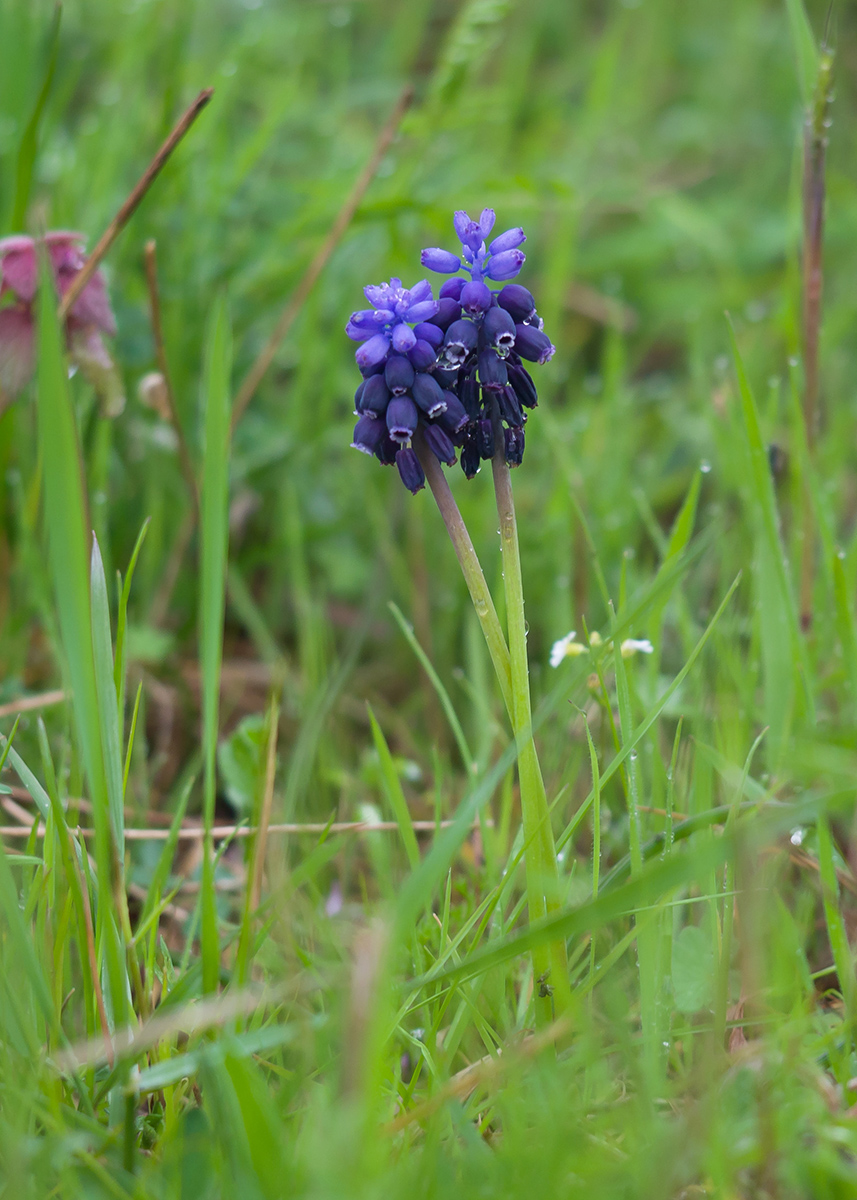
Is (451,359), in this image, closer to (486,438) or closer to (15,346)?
(486,438)

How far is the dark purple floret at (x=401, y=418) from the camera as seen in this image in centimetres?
125

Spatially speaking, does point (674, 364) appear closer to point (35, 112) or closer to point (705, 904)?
point (35, 112)

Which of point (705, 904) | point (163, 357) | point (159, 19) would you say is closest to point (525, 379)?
point (705, 904)

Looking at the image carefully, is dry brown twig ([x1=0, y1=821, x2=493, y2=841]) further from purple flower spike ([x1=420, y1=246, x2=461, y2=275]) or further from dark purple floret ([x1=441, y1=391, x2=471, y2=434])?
purple flower spike ([x1=420, y1=246, x2=461, y2=275])

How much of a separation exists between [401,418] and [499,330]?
0.18 meters

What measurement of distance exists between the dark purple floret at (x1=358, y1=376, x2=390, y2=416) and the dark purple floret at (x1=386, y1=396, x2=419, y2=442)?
0.02 meters

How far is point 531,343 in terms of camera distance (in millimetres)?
1359

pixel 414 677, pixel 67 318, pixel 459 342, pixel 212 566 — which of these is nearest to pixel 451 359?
pixel 459 342

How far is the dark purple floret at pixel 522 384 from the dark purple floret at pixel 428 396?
14 cm

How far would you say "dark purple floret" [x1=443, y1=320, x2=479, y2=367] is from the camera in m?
1.28

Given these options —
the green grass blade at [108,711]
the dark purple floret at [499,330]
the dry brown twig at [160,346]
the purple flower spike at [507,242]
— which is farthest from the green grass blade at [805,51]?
the green grass blade at [108,711]

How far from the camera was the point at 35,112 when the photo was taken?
2.06 meters

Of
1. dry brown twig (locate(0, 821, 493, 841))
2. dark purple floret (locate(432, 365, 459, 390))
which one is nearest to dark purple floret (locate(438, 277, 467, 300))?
dark purple floret (locate(432, 365, 459, 390))

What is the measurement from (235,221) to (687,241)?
80.6 inches
